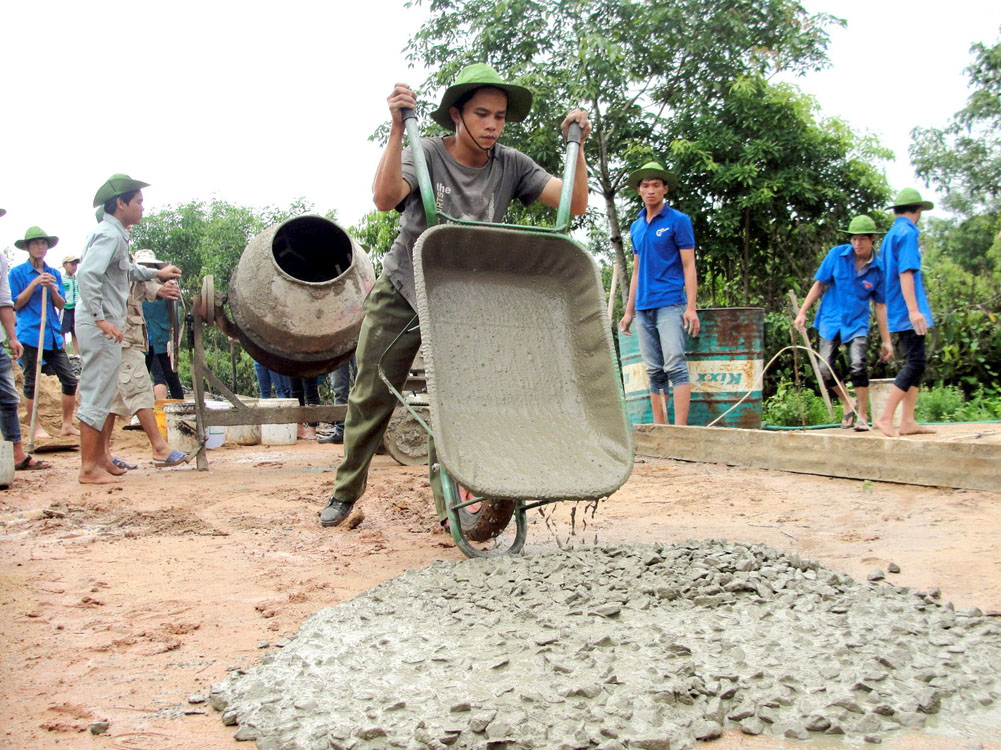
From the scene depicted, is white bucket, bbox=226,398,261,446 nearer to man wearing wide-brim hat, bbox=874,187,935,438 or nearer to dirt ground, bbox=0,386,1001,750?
dirt ground, bbox=0,386,1001,750

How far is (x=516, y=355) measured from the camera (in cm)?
309

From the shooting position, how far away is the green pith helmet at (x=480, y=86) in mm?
3111

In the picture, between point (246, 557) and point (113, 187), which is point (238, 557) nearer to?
point (246, 557)

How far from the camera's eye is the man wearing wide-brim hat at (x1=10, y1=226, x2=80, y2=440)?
747 centimetres

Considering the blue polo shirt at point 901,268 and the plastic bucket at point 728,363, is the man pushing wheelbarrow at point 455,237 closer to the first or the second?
the blue polo shirt at point 901,268

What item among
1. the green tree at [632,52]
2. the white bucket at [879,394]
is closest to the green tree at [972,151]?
the green tree at [632,52]

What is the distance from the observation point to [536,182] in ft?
11.4

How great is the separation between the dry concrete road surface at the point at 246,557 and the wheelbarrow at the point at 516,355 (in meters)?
0.41

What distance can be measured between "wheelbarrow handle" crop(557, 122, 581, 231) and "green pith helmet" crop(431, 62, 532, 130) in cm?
21

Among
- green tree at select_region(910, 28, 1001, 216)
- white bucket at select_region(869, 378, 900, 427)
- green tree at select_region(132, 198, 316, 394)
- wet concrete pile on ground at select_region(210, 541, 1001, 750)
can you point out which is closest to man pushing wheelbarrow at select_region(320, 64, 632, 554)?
wet concrete pile on ground at select_region(210, 541, 1001, 750)

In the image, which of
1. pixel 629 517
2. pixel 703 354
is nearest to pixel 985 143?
pixel 703 354

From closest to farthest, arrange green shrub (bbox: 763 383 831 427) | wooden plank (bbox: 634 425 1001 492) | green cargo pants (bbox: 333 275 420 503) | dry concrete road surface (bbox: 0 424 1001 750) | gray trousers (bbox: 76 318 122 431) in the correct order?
dry concrete road surface (bbox: 0 424 1001 750), green cargo pants (bbox: 333 275 420 503), wooden plank (bbox: 634 425 1001 492), gray trousers (bbox: 76 318 122 431), green shrub (bbox: 763 383 831 427)

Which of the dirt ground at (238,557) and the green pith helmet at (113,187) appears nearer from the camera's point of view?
the dirt ground at (238,557)

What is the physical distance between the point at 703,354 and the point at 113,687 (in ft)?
17.0
